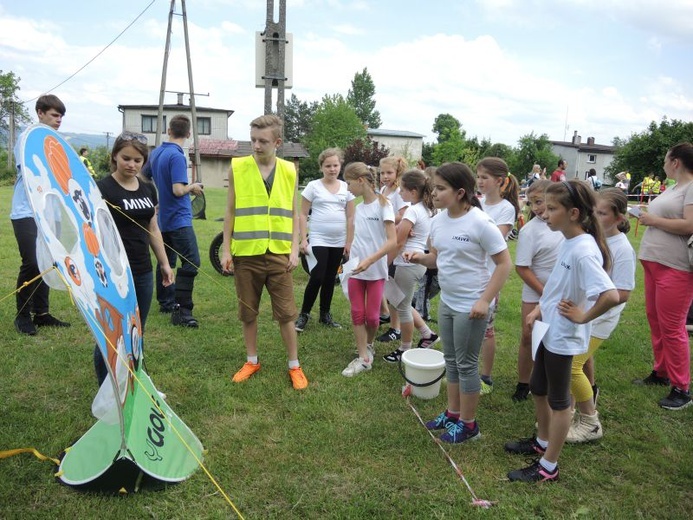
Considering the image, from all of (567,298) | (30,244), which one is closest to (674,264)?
(567,298)

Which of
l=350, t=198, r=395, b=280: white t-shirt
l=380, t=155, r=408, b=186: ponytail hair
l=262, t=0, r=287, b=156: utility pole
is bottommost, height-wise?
l=350, t=198, r=395, b=280: white t-shirt

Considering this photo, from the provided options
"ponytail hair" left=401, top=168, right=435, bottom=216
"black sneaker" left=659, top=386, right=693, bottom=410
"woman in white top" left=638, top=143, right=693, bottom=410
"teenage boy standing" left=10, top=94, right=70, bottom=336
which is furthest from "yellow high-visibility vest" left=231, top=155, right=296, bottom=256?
"black sneaker" left=659, top=386, right=693, bottom=410

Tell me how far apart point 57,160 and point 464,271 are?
2117 mm

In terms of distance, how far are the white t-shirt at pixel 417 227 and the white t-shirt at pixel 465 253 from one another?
110 centimetres

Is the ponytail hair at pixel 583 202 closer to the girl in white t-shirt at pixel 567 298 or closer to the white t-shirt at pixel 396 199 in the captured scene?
the girl in white t-shirt at pixel 567 298

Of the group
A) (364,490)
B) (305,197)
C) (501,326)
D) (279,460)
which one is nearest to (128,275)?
(279,460)

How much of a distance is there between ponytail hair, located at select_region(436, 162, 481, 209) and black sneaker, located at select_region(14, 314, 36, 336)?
3.86 metres

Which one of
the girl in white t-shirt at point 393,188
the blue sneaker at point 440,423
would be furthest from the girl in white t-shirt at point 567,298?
the girl in white t-shirt at point 393,188

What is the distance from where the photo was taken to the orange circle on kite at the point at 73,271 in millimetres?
1889

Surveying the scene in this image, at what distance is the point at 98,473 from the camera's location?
241cm

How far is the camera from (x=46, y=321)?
472 cm

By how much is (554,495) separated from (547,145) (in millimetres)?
63271

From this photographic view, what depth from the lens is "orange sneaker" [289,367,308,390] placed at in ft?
12.1

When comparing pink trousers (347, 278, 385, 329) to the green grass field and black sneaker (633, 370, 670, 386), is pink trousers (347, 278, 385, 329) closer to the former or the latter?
the green grass field
